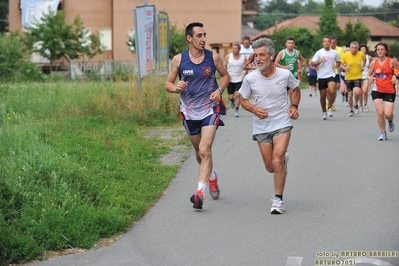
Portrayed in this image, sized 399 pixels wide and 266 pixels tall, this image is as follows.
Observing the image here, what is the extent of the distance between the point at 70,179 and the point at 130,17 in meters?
47.8

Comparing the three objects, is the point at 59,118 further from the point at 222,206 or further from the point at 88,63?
the point at 88,63

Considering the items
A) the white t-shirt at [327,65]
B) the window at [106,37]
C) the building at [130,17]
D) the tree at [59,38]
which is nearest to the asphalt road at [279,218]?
the white t-shirt at [327,65]

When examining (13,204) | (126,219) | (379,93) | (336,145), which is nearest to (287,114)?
(126,219)

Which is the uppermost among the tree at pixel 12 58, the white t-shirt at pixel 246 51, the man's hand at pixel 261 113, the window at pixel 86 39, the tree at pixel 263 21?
the tree at pixel 263 21

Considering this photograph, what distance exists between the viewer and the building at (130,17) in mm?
56000

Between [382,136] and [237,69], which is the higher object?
[237,69]

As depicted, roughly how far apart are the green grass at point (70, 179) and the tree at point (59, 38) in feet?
119

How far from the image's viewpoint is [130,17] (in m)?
55.6

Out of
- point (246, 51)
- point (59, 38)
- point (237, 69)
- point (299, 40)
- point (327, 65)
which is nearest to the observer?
point (327, 65)

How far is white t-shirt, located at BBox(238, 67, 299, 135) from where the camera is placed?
877 centimetres

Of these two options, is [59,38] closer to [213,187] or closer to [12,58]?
[12,58]

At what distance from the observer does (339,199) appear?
9273 millimetres

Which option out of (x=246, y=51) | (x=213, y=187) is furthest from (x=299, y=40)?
(x=213, y=187)

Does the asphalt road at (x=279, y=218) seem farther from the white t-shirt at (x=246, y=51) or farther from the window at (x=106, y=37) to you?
the window at (x=106, y=37)
